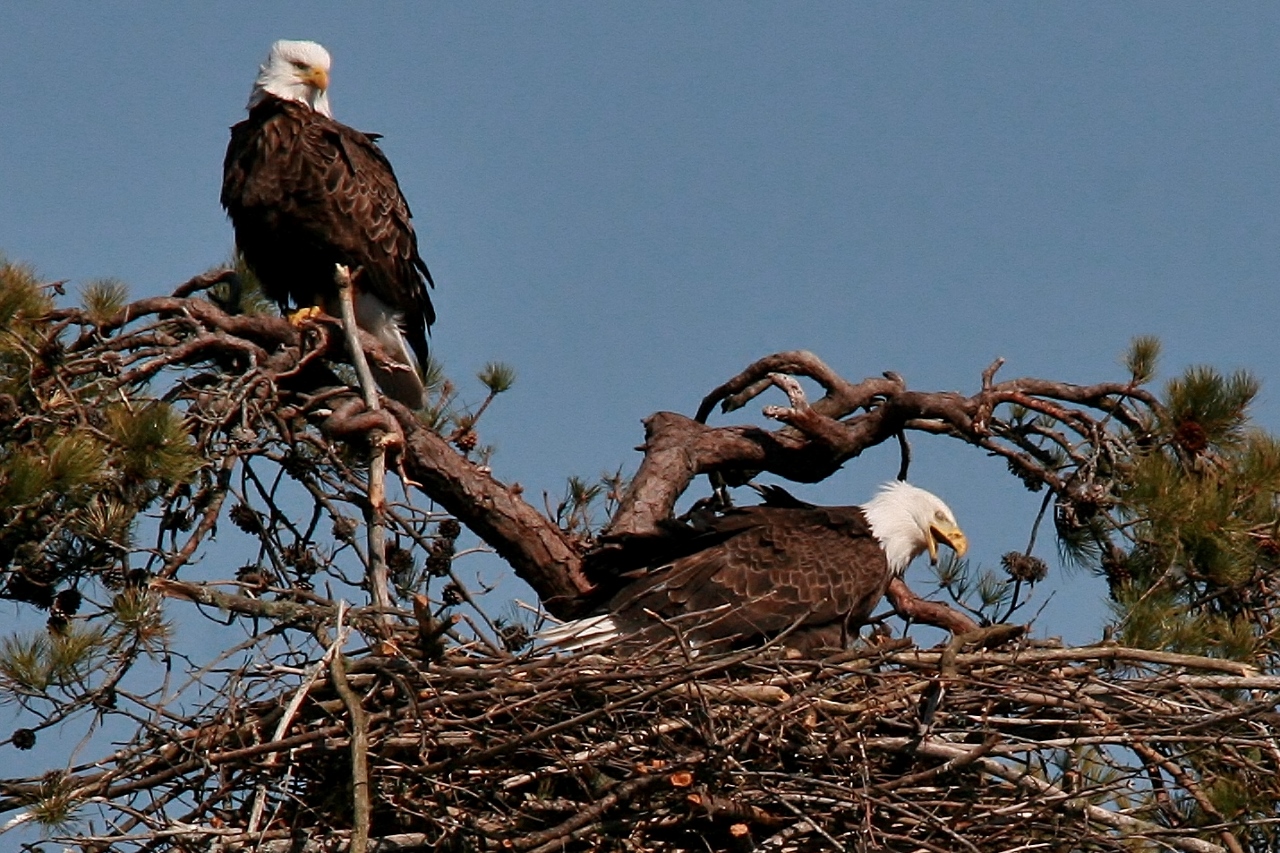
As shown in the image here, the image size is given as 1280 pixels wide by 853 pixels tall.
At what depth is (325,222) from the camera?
7480mm

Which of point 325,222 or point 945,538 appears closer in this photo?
point 945,538

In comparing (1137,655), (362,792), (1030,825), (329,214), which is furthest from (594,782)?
(329,214)

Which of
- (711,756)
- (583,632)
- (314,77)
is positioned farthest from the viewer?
(314,77)

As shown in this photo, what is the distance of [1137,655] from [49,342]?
3.17 metres

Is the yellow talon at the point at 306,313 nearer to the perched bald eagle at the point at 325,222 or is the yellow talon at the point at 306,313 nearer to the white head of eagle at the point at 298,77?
the perched bald eagle at the point at 325,222

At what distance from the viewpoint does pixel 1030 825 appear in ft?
16.5

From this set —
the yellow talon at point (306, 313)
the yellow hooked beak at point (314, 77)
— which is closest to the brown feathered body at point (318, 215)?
the yellow talon at point (306, 313)

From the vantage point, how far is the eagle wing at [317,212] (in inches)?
294

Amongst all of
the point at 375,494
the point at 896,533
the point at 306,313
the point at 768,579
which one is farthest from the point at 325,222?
the point at 896,533

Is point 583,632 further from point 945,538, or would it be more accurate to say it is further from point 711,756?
point 945,538

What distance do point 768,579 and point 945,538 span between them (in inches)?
34.3

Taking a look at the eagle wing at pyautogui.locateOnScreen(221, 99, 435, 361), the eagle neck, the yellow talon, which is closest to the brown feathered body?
the eagle wing at pyautogui.locateOnScreen(221, 99, 435, 361)

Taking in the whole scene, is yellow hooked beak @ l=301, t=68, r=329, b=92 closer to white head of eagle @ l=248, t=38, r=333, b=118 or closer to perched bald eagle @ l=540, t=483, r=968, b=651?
white head of eagle @ l=248, t=38, r=333, b=118

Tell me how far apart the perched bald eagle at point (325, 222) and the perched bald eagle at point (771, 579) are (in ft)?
5.12
